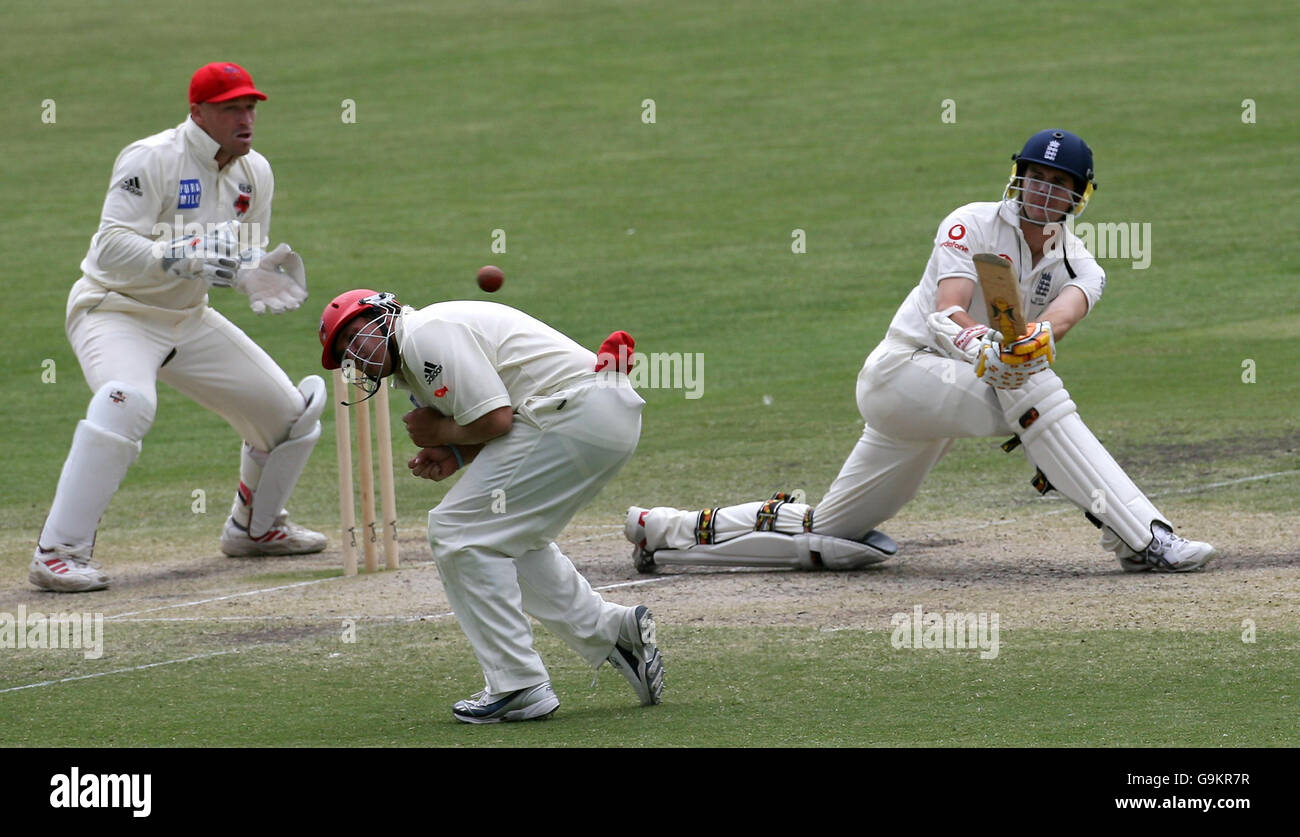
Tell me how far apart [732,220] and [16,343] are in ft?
25.2

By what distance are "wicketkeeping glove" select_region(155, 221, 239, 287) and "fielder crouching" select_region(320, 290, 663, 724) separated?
259 centimetres

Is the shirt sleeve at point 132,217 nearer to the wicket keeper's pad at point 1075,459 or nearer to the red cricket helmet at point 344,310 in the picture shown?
the red cricket helmet at point 344,310

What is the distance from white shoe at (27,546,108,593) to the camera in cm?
846

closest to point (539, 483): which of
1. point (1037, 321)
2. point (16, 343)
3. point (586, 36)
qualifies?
point (1037, 321)

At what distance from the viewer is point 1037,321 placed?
25.4 ft

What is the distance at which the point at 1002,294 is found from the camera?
7.23 meters

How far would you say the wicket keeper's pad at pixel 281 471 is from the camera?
→ 9.21 meters

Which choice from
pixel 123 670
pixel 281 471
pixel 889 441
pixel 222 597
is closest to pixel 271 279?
pixel 281 471

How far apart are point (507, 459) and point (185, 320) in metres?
3.60

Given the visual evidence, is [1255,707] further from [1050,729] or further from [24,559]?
[24,559]

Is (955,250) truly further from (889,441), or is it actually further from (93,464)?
(93,464)

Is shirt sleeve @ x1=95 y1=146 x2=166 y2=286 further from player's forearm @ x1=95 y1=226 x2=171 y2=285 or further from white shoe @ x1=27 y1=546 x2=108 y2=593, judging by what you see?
white shoe @ x1=27 y1=546 x2=108 y2=593

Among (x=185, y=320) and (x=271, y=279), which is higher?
(x=271, y=279)

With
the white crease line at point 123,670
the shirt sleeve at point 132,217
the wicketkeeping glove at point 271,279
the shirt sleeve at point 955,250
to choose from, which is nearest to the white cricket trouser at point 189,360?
the shirt sleeve at point 132,217
